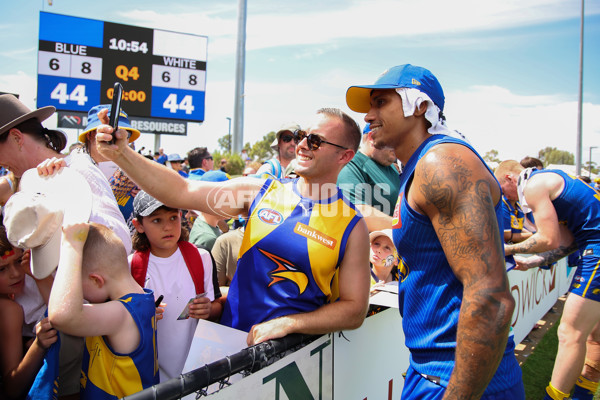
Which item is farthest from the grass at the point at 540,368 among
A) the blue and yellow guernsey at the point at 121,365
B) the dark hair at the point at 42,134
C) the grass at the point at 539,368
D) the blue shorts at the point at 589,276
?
the dark hair at the point at 42,134

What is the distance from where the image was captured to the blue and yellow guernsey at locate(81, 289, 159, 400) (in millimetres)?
1822

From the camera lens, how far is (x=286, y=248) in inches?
82.1

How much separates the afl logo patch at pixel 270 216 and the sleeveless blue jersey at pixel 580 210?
3.06 m

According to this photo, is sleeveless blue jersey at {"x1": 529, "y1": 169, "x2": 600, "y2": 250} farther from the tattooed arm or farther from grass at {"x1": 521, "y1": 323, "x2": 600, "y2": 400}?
the tattooed arm

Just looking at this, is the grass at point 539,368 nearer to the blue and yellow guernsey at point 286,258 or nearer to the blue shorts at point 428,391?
the blue shorts at point 428,391

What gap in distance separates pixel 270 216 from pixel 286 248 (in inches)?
8.2

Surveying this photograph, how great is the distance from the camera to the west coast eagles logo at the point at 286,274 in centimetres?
209

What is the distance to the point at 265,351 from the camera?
1.75m

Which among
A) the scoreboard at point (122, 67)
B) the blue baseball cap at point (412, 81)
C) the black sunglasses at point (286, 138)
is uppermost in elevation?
the scoreboard at point (122, 67)

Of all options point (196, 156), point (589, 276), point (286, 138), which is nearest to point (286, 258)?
point (589, 276)

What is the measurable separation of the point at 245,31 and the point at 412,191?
16.3m

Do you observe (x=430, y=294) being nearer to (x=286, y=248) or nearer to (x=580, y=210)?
(x=286, y=248)

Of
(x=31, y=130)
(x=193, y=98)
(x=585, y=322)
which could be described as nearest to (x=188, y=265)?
(x=31, y=130)

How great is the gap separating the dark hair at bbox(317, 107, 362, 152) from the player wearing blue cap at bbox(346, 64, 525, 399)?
0.48 m
